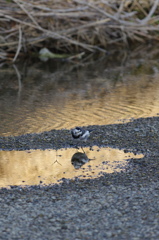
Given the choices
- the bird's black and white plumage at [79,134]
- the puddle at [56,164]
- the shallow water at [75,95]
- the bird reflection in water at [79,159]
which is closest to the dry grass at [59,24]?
the shallow water at [75,95]

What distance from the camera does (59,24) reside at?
2694 centimetres

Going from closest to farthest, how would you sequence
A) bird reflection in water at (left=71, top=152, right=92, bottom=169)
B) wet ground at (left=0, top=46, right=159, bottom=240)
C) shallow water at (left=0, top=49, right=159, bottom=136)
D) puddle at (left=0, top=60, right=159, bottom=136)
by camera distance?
wet ground at (left=0, top=46, right=159, bottom=240) → bird reflection in water at (left=71, top=152, right=92, bottom=169) → puddle at (left=0, top=60, right=159, bottom=136) → shallow water at (left=0, top=49, right=159, bottom=136)

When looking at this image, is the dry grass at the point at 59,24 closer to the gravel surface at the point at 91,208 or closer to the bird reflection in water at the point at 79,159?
the bird reflection in water at the point at 79,159

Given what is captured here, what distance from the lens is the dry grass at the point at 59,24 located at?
24830mm

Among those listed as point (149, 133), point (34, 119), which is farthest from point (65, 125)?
point (149, 133)

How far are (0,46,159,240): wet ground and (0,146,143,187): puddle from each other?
1.0 inches

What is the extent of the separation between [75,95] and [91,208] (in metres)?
10.9

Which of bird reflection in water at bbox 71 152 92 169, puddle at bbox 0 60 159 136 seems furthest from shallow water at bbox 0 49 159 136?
bird reflection in water at bbox 71 152 92 169

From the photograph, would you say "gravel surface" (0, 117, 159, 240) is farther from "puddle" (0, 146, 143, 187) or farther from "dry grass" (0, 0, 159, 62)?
"dry grass" (0, 0, 159, 62)

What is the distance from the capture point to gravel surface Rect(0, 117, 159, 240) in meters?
6.55

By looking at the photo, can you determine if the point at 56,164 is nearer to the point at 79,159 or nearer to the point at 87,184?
the point at 79,159

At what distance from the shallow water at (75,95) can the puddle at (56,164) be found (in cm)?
222

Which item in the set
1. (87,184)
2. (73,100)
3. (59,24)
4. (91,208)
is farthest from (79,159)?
(59,24)

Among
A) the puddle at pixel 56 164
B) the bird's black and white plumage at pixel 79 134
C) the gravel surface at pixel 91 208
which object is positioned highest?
the bird's black and white plumage at pixel 79 134
